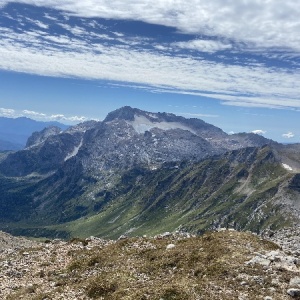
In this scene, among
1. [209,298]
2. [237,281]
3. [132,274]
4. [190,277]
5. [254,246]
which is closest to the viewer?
[209,298]

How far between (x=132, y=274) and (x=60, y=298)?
19.3 ft

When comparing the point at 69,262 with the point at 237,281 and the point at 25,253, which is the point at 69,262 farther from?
the point at 237,281

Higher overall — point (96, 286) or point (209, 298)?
point (209, 298)

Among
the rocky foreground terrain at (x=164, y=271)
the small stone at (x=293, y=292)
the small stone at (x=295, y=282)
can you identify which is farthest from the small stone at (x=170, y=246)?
the small stone at (x=293, y=292)

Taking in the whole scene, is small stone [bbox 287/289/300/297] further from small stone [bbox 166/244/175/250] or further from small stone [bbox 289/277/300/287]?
small stone [bbox 166/244/175/250]

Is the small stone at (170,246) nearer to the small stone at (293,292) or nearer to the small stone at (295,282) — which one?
the small stone at (295,282)

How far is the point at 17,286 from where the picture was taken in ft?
104

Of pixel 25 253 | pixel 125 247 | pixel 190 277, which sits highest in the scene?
pixel 190 277

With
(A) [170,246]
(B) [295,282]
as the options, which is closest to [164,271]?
(A) [170,246]

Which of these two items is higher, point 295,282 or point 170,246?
point 295,282

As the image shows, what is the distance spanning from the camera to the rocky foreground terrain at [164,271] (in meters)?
25.6

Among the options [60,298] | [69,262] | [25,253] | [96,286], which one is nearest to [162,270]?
[96,286]

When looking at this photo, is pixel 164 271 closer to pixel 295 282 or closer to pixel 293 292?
pixel 295 282

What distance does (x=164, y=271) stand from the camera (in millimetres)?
30703
